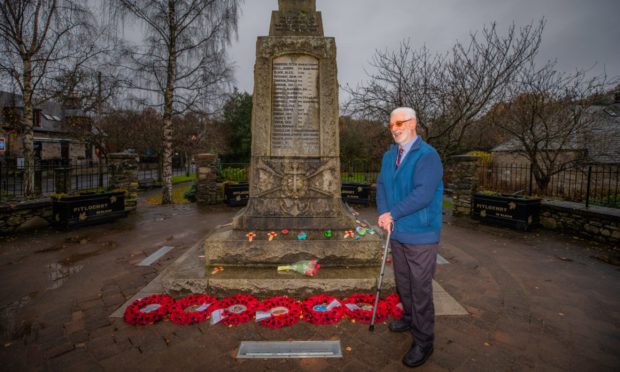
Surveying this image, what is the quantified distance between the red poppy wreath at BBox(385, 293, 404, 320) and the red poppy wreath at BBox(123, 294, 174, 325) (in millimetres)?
2551

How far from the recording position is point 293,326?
10.3 ft

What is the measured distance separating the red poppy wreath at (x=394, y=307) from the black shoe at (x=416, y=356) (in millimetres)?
608

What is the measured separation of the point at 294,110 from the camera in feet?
14.3

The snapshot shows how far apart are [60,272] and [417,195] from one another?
18.0 ft

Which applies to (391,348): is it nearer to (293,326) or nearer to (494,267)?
(293,326)

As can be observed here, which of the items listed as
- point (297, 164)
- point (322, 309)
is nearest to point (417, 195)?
point (322, 309)

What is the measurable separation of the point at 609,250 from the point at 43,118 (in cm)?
4618

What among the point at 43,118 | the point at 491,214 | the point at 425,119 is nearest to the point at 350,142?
the point at 425,119

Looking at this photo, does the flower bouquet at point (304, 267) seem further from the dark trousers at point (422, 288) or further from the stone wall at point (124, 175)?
the stone wall at point (124, 175)

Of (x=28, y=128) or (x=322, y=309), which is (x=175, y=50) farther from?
(x=322, y=309)

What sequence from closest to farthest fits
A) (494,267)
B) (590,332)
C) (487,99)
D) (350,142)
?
(590,332)
(494,267)
(487,99)
(350,142)

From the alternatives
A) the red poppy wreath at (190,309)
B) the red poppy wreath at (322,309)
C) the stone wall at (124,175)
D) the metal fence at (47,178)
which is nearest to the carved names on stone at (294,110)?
the red poppy wreath at (322,309)

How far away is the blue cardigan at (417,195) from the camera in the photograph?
8.05 ft

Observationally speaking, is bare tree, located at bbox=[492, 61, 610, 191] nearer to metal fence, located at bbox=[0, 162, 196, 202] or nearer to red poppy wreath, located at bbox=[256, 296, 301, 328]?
red poppy wreath, located at bbox=[256, 296, 301, 328]
